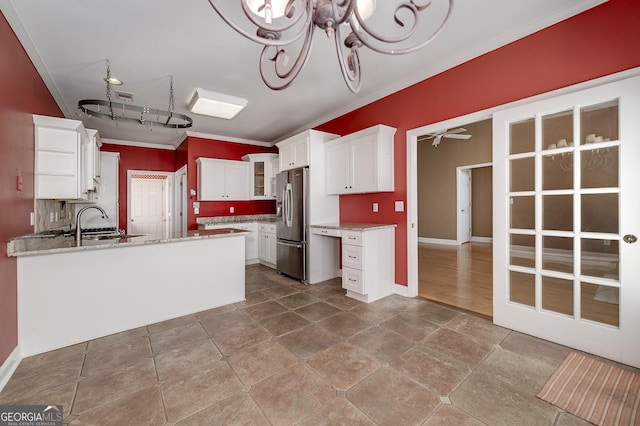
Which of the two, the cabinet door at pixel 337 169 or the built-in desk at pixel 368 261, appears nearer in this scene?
the built-in desk at pixel 368 261

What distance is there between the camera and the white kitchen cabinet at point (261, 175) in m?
5.79

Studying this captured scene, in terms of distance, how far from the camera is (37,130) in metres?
2.56

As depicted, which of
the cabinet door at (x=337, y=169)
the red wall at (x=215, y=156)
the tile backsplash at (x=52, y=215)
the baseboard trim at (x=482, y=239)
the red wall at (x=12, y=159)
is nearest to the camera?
the red wall at (x=12, y=159)

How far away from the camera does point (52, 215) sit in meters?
3.35

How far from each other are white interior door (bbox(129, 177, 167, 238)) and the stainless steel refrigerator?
4.27m

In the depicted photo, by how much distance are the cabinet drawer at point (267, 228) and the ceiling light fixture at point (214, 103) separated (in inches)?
79.8

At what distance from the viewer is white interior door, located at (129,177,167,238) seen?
23.1 ft

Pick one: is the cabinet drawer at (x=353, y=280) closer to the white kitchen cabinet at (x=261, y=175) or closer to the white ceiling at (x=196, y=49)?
the white ceiling at (x=196, y=49)

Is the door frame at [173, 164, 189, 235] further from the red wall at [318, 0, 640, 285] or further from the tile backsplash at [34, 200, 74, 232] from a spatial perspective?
the red wall at [318, 0, 640, 285]

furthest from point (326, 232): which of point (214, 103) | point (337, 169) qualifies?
point (214, 103)

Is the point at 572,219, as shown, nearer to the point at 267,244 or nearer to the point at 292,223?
the point at 292,223

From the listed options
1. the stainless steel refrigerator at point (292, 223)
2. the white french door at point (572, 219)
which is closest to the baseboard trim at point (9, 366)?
the stainless steel refrigerator at point (292, 223)

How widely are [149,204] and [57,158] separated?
498cm

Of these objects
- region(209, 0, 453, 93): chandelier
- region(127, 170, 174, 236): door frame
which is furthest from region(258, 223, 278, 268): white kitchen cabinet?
region(209, 0, 453, 93): chandelier
